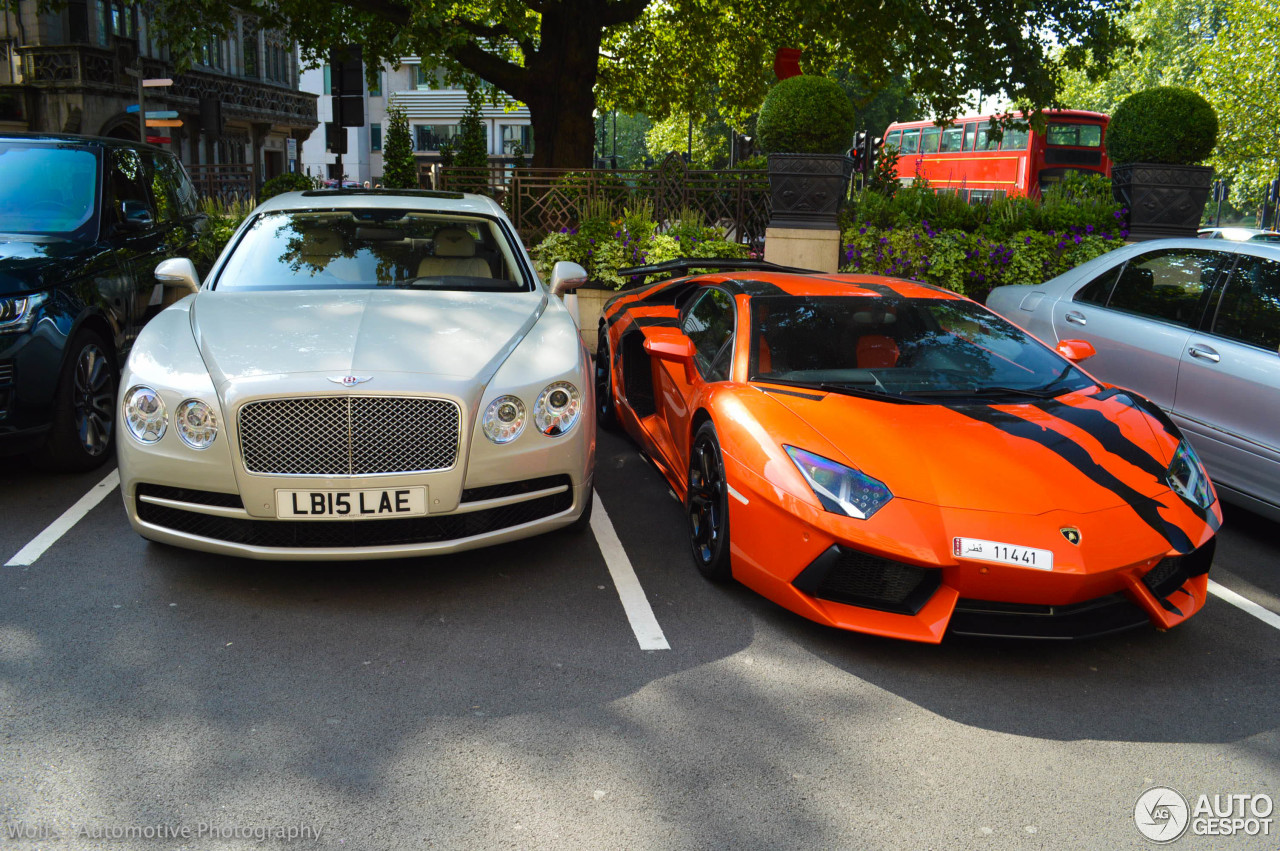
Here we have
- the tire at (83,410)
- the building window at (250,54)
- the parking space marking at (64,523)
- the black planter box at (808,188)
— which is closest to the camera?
the parking space marking at (64,523)

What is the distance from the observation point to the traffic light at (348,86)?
51.3 ft

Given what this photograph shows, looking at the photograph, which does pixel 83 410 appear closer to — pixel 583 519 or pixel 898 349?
pixel 583 519

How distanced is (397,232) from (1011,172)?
24.4 metres

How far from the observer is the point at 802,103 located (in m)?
10.6

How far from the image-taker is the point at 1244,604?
4.61 m

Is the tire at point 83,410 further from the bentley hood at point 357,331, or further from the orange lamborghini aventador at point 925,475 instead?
the orange lamborghini aventador at point 925,475

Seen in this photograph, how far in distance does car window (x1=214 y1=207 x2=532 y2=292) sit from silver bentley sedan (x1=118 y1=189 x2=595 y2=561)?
1.35 feet

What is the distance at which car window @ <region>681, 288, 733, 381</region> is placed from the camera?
504 cm

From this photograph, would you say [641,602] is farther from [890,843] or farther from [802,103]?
[802,103]

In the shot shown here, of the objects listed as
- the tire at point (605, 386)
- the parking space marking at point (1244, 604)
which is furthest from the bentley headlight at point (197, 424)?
the parking space marking at point (1244, 604)

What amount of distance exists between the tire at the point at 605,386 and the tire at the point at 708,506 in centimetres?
236

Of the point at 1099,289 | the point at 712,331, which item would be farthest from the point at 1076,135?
A: the point at 712,331

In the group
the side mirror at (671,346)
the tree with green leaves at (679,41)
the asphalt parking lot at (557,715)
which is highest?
the tree with green leaves at (679,41)

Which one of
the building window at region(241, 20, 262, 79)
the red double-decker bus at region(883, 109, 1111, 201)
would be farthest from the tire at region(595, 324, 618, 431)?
the building window at region(241, 20, 262, 79)
